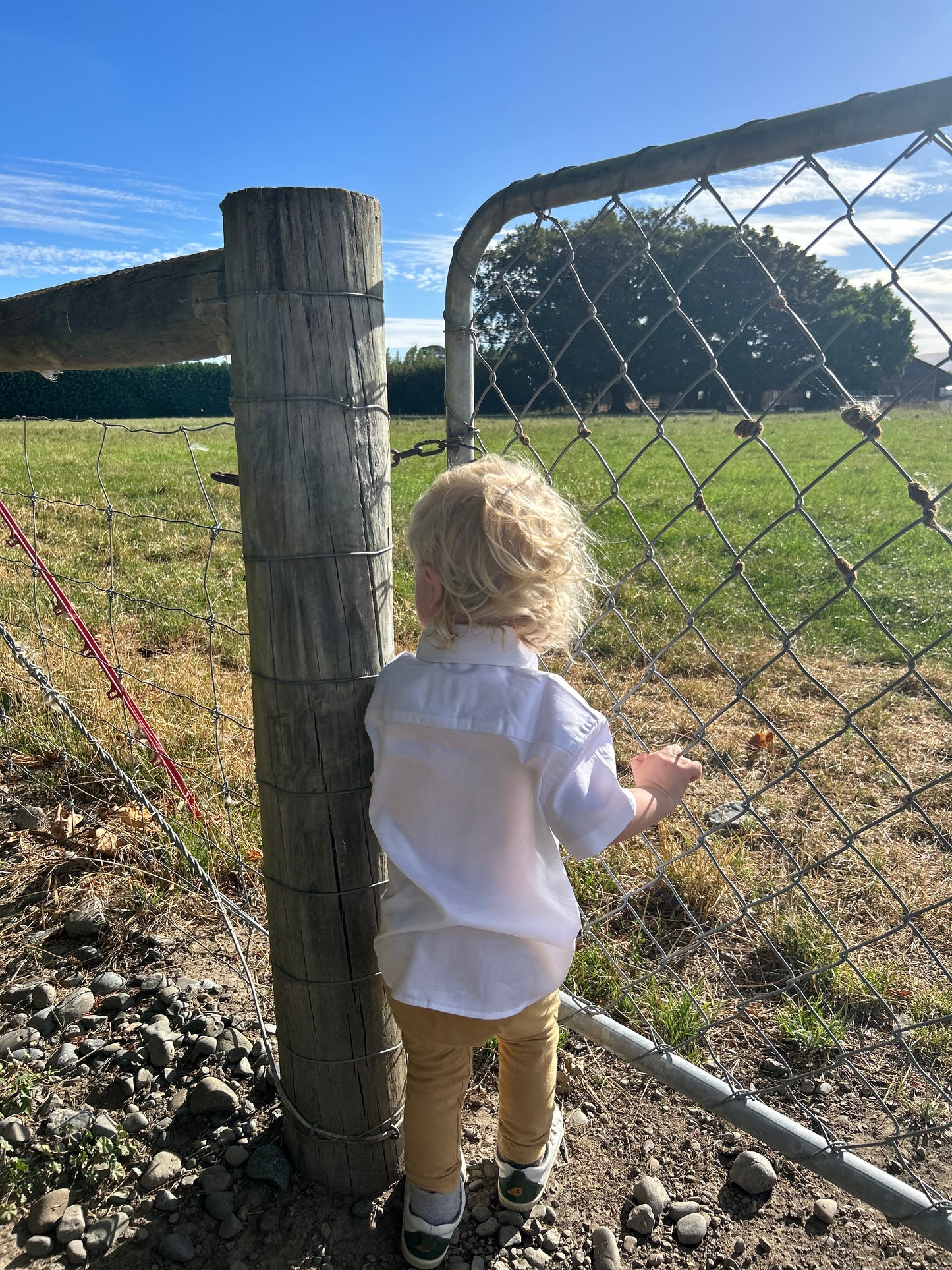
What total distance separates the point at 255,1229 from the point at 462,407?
5.34 ft

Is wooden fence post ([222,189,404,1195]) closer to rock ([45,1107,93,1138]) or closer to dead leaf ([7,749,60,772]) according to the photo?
rock ([45,1107,93,1138])

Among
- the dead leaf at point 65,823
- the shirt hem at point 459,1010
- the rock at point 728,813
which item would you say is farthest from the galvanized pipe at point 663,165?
the dead leaf at point 65,823

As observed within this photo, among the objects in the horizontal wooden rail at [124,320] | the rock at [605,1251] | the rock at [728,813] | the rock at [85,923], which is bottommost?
the rock at [605,1251]

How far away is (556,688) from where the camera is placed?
1389 mm

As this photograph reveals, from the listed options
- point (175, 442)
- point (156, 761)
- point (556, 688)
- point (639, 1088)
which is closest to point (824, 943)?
point (639, 1088)

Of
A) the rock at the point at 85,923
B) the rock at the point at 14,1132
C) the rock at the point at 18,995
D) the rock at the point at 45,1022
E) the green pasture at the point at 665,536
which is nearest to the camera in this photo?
the rock at the point at 14,1132

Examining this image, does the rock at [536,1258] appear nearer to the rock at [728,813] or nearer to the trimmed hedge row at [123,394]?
the rock at [728,813]

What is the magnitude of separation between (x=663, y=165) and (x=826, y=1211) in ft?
6.18

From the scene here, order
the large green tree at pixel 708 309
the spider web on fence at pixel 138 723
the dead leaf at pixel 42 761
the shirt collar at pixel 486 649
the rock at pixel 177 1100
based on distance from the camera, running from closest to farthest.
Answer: the large green tree at pixel 708 309
the shirt collar at pixel 486 649
the rock at pixel 177 1100
the spider web on fence at pixel 138 723
the dead leaf at pixel 42 761

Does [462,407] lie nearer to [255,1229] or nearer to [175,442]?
[255,1229]

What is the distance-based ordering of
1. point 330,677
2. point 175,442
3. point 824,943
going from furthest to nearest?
point 175,442, point 824,943, point 330,677

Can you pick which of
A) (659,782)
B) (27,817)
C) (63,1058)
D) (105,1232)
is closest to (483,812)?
(659,782)

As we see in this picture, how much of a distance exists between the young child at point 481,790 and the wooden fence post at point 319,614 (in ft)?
0.29

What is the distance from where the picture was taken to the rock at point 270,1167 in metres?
1.77
